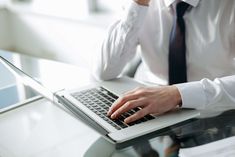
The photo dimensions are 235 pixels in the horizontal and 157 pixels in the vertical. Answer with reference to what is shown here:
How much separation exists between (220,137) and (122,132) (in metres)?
0.24

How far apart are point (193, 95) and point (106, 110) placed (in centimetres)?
25

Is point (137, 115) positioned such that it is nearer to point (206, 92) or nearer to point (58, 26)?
point (206, 92)

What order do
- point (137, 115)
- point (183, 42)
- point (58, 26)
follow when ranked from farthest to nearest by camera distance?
point (58, 26) → point (183, 42) → point (137, 115)

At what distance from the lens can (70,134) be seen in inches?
37.5

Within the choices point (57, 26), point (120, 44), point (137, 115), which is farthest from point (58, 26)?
point (137, 115)

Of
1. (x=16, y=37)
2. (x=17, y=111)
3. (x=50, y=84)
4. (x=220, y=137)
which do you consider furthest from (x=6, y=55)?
(x=16, y=37)

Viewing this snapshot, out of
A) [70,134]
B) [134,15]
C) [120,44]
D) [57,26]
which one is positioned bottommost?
[57,26]

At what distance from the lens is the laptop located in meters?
0.89

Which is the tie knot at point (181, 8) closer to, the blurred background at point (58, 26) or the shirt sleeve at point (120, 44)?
the shirt sleeve at point (120, 44)

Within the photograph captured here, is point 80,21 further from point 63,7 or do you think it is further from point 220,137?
point 220,137

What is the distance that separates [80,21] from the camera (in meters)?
2.37

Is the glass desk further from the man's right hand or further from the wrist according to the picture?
the man's right hand

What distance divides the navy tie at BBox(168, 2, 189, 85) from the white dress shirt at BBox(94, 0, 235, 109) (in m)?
0.03

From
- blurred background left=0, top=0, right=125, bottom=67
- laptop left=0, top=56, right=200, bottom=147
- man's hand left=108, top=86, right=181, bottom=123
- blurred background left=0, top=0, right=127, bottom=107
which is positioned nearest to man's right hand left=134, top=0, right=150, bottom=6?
laptop left=0, top=56, right=200, bottom=147
